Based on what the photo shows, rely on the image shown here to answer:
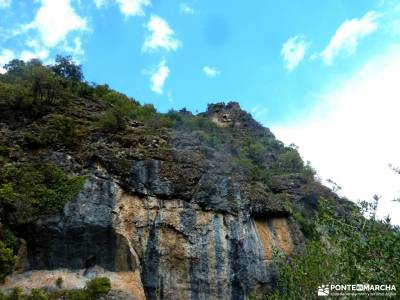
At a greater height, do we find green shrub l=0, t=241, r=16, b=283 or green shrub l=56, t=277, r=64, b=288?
green shrub l=0, t=241, r=16, b=283

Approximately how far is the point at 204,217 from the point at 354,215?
42.3 feet

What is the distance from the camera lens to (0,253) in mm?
17516

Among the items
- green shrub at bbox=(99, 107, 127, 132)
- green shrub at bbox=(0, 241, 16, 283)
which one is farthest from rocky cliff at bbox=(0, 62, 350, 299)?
green shrub at bbox=(0, 241, 16, 283)

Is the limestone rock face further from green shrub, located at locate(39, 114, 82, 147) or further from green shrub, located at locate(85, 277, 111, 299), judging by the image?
Answer: green shrub, located at locate(39, 114, 82, 147)

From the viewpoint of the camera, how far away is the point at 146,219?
22922 mm

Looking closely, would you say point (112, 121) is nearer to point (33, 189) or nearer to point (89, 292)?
point (33, 189)

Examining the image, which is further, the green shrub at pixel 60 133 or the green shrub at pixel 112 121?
the green shrub at pixel 112 121

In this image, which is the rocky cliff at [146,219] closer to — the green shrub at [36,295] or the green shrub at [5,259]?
the green shrub at [5,259]

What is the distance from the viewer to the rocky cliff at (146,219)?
2023 centimetres

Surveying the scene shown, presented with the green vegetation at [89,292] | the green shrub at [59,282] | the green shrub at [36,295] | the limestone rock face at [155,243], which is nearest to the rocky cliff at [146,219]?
the limestone rock face at [155,243]

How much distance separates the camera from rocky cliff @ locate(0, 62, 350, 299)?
66.4 feet

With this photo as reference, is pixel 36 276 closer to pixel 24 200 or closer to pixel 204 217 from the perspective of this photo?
pixel 24 200

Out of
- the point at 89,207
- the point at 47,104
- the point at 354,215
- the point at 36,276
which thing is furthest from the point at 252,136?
the point at 354,215

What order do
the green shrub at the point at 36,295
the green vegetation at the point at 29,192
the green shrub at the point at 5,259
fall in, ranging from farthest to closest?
the green vegetation at the point at 29,192
the green shrub at the point at 5,259
the green shrub at the point at 36,295
